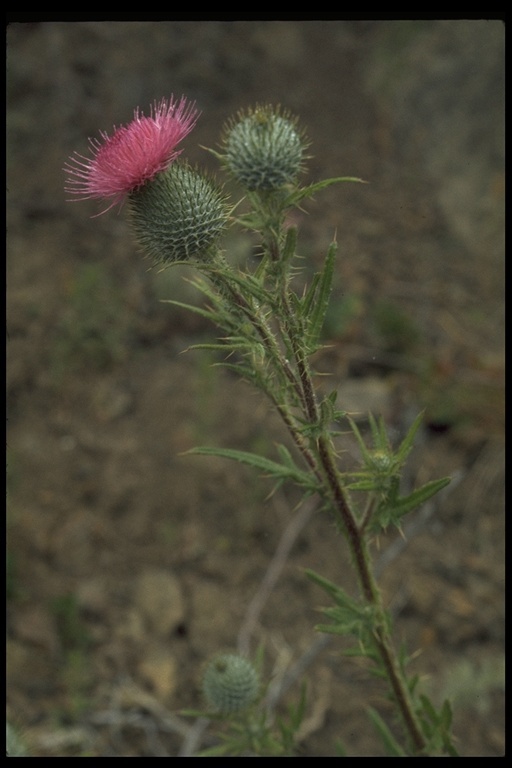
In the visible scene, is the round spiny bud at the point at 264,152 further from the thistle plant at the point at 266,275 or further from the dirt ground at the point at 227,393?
the dirt ground at the point at 227,393

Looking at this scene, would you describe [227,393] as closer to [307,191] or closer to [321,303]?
[321,303]

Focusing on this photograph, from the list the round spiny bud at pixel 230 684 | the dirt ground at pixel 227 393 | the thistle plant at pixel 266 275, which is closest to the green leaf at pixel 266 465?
the thistle plant at pixel 266 275

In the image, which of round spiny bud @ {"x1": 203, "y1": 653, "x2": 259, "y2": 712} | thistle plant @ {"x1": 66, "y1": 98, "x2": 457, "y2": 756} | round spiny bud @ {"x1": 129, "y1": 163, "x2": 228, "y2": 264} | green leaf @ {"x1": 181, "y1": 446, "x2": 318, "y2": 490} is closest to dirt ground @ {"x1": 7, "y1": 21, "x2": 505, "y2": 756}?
round spiny bud @ {"x1": 203, "y1": 653, "x2": 259, "y2": 712}

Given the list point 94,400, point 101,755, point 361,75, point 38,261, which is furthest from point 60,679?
point 361,75

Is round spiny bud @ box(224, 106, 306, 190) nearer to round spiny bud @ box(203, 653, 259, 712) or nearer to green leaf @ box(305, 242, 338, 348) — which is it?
green leaf @ box(305, 242, 338, 348)

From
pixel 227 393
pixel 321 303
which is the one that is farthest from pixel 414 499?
pixel 227 393

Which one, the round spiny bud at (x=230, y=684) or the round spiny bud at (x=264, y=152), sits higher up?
the round spiny bud at (x=264, y=152)
